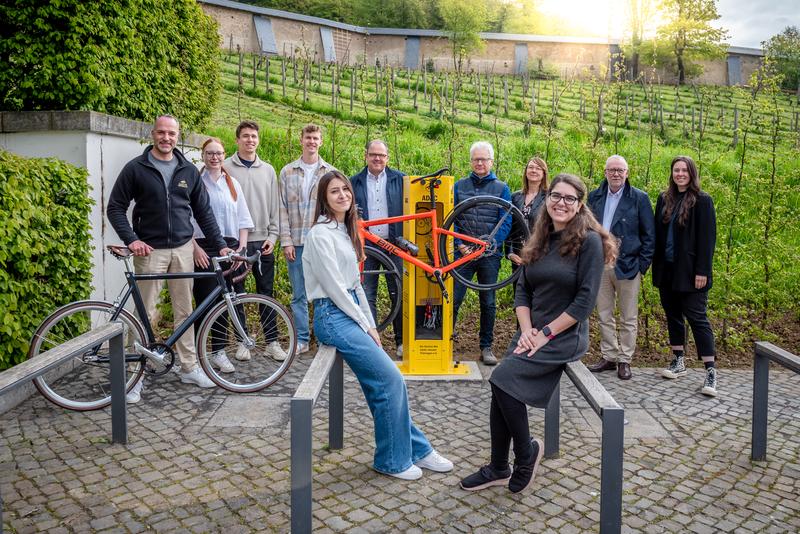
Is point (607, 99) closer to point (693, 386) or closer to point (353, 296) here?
point (693, 386)

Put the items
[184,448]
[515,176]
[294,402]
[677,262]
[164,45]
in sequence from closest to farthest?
[294,402] → [184,448] → [677,262] → [164,45] → [515,176]

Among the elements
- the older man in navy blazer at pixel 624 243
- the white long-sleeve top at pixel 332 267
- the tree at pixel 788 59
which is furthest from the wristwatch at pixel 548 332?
the tree at pixel 788 59

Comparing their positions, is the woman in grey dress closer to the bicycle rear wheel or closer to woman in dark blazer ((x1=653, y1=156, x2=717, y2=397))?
woman in dark blazer ((x1=653, y1=156, x2=717, y2=397))

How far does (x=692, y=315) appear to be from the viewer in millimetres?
5996

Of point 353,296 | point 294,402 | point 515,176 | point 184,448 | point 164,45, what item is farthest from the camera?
point 515,176

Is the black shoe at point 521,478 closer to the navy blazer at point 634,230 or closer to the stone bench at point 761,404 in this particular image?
the stone bench at point 761,404

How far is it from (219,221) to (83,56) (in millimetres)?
1943

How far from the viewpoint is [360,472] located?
163 inches

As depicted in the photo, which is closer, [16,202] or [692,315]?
[16,202]

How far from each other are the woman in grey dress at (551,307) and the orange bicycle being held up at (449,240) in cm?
236

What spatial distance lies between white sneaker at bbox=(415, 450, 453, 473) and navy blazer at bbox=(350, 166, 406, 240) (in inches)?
107

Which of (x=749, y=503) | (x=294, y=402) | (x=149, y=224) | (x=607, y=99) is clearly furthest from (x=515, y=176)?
(x=294, y=402)

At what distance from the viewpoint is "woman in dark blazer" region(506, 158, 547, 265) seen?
246 inches

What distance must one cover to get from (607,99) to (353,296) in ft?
16.5
